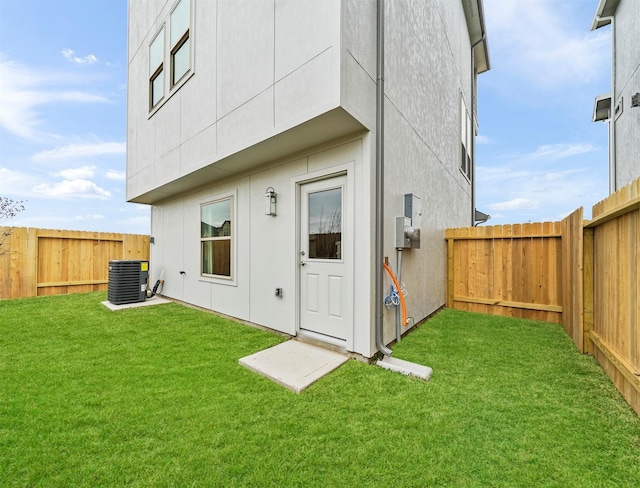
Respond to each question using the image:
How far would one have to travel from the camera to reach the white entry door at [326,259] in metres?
3.24

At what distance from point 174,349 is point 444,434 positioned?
3.01 m

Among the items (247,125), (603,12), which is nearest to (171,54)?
(247,125)

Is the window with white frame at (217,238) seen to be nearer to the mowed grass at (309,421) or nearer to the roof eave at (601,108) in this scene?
the mowed grass at (309,421)

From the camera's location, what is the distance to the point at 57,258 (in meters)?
7.21

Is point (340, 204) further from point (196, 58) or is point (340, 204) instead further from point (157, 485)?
point (196, 58)

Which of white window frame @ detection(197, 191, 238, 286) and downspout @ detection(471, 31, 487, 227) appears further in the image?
downspout @ detection(471, 31, 487, 227)

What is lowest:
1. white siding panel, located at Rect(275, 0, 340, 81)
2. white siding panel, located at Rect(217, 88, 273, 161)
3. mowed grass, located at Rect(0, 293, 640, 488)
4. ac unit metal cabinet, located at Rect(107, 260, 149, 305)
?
mowed grass, located at Rect(0, 293, 640, 488)

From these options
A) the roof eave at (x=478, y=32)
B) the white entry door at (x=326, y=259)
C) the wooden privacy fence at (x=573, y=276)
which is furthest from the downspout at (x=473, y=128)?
the white entry door at (x=326, y=259)

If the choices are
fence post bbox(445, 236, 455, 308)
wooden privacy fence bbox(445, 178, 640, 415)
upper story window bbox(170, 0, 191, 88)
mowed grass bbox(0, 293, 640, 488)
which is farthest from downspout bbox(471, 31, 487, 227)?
upper story window bbox(170, 0, 191, 88)

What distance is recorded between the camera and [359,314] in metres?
3.08

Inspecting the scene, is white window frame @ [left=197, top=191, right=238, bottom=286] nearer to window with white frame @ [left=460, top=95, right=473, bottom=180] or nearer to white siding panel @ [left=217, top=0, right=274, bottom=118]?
white siding panel @ [left=217, top=0, right=274, bottom=118]

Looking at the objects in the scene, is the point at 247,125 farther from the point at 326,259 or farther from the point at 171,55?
the point at 171,55

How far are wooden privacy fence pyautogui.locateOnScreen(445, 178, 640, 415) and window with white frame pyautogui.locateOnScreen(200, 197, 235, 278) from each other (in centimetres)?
449

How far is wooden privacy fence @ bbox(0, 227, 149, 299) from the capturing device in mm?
6500
